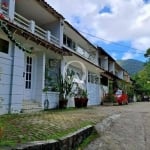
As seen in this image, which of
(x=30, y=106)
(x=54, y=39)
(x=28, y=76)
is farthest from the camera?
(x=54, y=39)

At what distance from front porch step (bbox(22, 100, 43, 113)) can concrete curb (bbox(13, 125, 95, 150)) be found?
17.9 feet

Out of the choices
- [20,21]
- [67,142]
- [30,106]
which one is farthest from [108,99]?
[67,142]

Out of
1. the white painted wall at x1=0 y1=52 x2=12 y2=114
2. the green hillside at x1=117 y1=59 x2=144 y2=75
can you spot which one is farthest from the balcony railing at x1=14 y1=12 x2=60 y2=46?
the green hillside at x1=117 y1=59 x2=144 y2=75

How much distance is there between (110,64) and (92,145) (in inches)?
1301

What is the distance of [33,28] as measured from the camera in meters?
14.8

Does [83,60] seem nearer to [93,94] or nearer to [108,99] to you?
[93,94]

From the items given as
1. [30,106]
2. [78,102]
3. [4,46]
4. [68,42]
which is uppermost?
[68,42]

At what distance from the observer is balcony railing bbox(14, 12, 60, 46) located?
45.3 ft

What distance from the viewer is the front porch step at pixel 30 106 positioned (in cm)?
1339

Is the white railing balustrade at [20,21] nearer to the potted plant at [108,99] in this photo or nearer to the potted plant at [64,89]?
the potted plant at [64,89]

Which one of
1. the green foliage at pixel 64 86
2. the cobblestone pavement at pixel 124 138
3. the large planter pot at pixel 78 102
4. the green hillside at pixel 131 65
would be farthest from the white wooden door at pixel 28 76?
the green hillside at pixel 131 65

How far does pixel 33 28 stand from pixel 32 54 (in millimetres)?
1433

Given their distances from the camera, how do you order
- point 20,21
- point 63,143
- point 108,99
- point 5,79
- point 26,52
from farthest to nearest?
point 108,99 < point 20,21 < point 5,79 < point 26,52 < point 63,143

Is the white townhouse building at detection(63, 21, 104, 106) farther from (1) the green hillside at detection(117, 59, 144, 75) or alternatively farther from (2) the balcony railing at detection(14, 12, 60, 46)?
(1) the green hillside at detection(117, 59, 144, 75)
